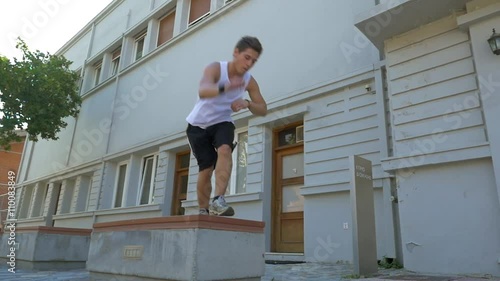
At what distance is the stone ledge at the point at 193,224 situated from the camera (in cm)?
260

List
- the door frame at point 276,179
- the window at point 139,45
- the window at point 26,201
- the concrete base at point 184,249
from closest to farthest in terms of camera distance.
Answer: the concrete base at point 184,249 → the door frame at point 276,179 → the window at point 139,45 → the window at point 26,201

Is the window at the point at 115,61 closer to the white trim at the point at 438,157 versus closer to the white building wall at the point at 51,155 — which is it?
the white building wall at the point at 51,155

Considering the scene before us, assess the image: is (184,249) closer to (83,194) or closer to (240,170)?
(240,170)

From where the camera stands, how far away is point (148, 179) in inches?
416

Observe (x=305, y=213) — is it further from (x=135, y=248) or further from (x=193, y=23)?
(x=193, y=23)

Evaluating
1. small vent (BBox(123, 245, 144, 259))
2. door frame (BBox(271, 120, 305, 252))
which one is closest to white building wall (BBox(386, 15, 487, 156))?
door frame (BBox(271, 120, 305, 252))

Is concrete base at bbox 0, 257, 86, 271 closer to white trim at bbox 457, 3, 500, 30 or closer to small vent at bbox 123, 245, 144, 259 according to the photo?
small vent at bbox 123, 245, 144, 259

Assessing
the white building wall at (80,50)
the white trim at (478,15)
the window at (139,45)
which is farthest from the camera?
the white building wall at (80,50)

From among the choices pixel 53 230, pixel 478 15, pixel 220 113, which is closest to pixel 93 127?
pixel 53 230

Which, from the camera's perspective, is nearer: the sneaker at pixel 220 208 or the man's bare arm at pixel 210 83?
the man's bare arm at pixel 210 83

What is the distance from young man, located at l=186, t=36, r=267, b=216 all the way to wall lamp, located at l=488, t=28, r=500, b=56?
285 centimetres

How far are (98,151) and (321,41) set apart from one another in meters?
9.08

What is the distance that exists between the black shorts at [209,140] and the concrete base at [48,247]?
3.98 m

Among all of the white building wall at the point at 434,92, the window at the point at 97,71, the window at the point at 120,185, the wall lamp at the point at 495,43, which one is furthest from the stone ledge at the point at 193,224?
the window at the point at 97,71
